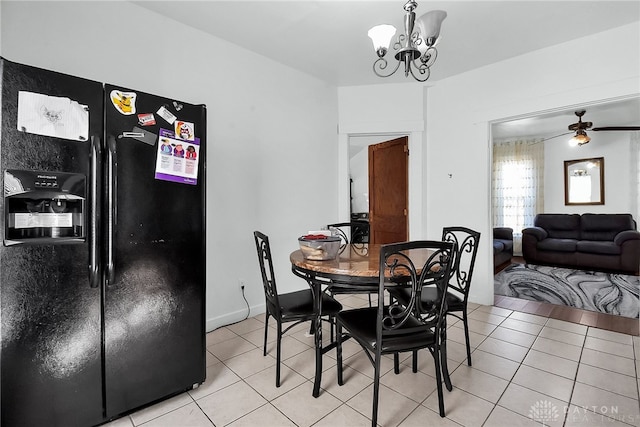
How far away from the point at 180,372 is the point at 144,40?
7.98 feet

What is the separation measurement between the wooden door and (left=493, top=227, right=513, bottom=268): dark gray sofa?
80.8 inches

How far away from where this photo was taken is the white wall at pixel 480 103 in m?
2.77

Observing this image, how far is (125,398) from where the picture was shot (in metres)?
1.61

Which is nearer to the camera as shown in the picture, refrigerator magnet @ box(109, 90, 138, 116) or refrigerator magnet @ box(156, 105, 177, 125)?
refrigerator magnet @ box(109, 90, 138, 116)

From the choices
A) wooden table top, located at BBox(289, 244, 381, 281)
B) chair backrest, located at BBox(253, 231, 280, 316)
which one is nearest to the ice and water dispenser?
chair backrest, located at BBox(253, 231, 280, 316)

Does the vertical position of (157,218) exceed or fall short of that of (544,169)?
it falls short

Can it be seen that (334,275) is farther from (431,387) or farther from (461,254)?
(461,254)

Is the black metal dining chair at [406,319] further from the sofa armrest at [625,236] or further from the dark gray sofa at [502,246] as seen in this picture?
the sofa armrest at [625,236]

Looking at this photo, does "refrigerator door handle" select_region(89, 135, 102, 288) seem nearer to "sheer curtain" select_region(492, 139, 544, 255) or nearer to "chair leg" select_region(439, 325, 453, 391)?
"chair leg" select_region(439, 325, 453, 391)

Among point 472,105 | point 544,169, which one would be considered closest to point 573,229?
point 544,169

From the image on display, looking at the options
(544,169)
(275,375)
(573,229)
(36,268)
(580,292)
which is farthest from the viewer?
(544,169)

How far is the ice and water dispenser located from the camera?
4.34 feet

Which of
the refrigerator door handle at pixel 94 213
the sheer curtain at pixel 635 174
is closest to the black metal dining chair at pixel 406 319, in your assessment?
the refrigerator door handle at pixel 94 213

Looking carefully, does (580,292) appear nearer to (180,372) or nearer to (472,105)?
(472,105)
